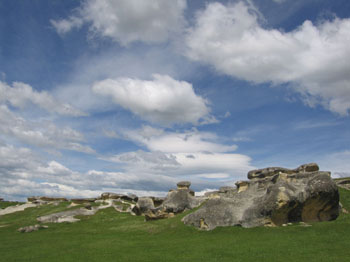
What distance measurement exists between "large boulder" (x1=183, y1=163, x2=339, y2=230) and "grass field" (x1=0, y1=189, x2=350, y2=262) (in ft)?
4.92

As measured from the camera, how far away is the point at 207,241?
1299 inches

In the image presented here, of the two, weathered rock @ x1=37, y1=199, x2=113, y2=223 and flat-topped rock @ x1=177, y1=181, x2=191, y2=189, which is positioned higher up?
flat-topped rock @ x1=177, y1=181, x2=191, y2=189

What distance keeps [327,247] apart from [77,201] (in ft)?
255

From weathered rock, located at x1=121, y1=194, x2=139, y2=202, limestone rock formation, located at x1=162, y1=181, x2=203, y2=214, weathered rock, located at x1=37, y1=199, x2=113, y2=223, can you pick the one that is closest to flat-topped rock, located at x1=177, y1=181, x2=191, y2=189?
limestone rock formation, located at x1=162, y1=181, x2=203, y2=214

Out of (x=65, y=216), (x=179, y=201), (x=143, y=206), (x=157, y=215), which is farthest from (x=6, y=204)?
(x=179, y=201)

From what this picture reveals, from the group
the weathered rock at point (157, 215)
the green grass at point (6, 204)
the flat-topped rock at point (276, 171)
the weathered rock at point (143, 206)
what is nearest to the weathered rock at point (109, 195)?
the weathered rock at point (143, 206)

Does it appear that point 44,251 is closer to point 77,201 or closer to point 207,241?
point 207,241

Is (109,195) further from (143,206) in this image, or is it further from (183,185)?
(183,185)

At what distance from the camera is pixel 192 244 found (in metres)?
32.3

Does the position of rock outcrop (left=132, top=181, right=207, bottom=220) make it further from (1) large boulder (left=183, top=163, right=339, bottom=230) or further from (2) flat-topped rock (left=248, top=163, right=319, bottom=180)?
(1) large boulder (left=183, top=163, right=339, bottom=230)

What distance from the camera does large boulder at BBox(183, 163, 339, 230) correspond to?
35.1m

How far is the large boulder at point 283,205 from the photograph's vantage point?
115 feet

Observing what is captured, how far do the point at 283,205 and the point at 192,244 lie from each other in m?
11.6

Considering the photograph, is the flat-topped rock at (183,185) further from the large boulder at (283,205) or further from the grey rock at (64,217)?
the grey rock at (64,217)
